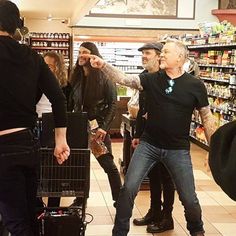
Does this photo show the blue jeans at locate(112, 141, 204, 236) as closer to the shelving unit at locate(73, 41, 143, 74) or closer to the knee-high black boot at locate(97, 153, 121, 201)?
the knee-high black boot at locate(97, 153, 121, 201)

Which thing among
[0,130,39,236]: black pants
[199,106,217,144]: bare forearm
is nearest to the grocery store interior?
[199,106,217,144]: bare forearm

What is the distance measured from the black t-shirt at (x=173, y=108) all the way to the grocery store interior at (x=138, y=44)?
1173 millimetres

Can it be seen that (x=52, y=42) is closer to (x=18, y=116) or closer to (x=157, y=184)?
(x=157, y=184)

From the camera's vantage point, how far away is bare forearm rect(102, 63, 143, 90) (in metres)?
3.51

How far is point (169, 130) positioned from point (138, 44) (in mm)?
10866

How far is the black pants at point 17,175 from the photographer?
2.80 metres

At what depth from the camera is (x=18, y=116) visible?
9.16ft

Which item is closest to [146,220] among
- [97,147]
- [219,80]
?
[97,147]

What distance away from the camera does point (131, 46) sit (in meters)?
14.0

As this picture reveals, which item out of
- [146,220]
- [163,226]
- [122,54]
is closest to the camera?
[163,226]

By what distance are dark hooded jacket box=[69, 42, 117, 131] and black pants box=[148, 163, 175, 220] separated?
2.22 ft

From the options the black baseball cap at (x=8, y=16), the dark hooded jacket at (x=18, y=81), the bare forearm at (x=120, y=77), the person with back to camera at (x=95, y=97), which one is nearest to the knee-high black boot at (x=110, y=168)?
the person with back to camera at (x=95, y=97)

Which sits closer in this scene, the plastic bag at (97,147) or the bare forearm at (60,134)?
the bare forearm at (60,134)

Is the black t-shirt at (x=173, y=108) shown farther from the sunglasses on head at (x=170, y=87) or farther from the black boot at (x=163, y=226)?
the black boot at (x=163, y=226)
